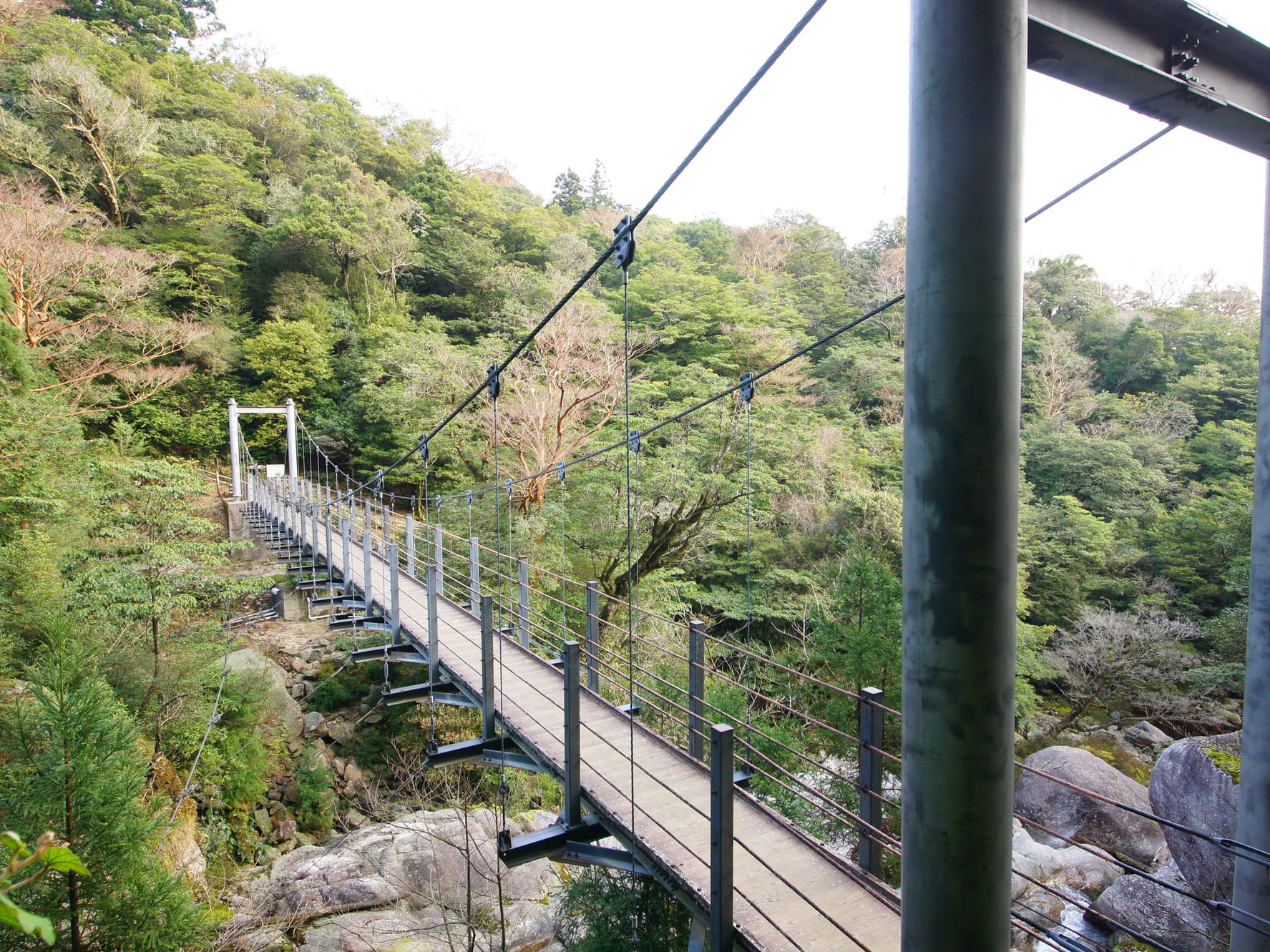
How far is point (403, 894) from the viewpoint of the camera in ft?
13.2

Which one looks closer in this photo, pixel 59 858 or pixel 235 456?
pixel 59 858

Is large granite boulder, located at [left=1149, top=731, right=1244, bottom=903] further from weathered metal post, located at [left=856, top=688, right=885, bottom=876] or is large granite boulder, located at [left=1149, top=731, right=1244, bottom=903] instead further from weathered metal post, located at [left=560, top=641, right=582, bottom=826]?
weathered metal post, located at [left=560, top=641, right=582, bottom=826]

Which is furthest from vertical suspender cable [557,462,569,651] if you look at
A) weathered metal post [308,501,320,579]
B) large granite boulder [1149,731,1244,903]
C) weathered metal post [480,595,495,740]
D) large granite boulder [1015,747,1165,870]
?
large granite boulder [1015,747,1165,870]

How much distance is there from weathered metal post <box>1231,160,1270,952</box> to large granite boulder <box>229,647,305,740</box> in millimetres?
5937

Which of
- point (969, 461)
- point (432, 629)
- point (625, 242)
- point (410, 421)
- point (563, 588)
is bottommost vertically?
point (563, 588)

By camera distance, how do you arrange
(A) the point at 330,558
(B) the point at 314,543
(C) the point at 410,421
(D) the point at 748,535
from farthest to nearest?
(C) the point at 410,421 → (B) the point at 314,543 → (A) the point at 330,558 → (D) the point at 748,535

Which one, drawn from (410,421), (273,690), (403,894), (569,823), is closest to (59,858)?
(569,823)

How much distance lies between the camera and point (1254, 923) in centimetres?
144

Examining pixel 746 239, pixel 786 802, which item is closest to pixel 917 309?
pixel 786 802

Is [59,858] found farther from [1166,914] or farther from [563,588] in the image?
[1166,914]

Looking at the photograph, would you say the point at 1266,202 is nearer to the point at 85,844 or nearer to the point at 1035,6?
the point at 1035,6

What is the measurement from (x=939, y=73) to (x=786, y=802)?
3788 mm

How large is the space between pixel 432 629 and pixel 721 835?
7.04 feet

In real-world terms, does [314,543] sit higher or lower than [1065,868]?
higher
